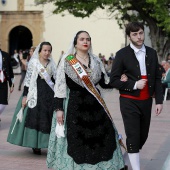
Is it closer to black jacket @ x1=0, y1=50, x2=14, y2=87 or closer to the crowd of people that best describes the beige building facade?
black jacket @ x1=0, y1=50, x2=14, y2=87

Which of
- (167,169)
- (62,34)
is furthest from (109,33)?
(167,169)

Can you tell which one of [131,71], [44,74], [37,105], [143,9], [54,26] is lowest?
[37,105]

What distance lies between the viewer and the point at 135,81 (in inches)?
228

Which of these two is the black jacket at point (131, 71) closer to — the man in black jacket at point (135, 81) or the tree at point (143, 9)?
the man in black jacket at point (135, 81)

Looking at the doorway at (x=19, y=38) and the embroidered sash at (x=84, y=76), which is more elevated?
the embroidered sash at (x=84, y=76)

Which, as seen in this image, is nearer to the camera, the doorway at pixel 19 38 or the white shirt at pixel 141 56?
the white shirt at pixel 141 56

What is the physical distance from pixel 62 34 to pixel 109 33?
3147mm

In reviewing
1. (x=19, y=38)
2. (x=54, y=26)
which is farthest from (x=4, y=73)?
(x=19, y=38)

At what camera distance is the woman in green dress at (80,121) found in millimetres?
5652

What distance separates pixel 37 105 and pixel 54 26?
95.8ft

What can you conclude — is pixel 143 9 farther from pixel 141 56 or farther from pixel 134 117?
pixel 134 117

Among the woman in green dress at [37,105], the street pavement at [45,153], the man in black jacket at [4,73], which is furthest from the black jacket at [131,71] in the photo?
the man in black jacket at [4,73]

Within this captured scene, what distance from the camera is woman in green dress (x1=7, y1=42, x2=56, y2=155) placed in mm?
7586

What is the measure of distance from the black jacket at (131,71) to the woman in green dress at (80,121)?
0.21 meters
